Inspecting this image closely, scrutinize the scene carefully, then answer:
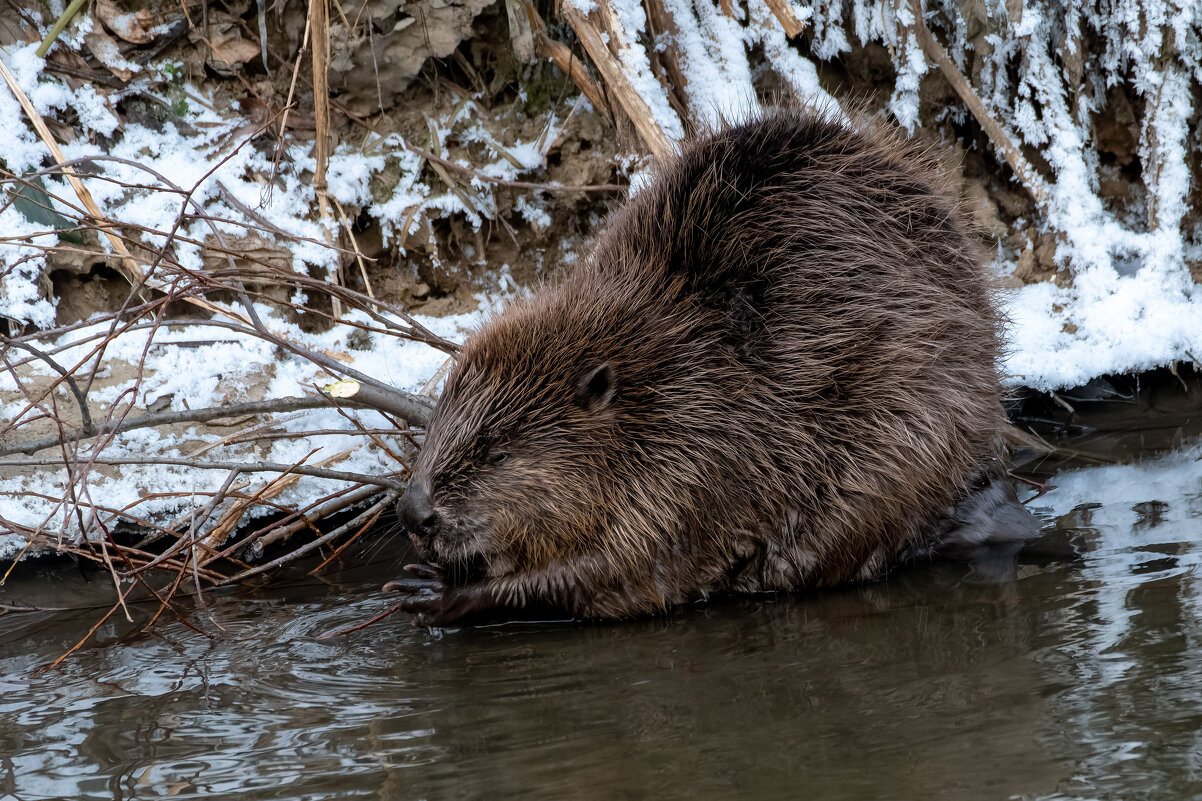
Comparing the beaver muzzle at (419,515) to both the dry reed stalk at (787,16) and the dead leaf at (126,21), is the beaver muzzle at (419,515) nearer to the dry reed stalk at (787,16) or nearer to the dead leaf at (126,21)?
the dry reed stalk at (787,16)

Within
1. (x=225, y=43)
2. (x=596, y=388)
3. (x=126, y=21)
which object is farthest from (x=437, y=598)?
(x=126, y=21)

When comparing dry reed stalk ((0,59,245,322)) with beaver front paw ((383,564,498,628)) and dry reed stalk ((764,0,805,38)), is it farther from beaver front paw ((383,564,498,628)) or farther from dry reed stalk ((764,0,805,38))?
dry reed stalk ((764,0,805,38))

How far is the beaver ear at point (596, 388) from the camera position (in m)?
2.65

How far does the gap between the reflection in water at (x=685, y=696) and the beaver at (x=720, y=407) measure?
127 mm

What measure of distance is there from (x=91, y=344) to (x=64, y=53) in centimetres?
129

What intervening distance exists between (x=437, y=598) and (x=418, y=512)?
207 mm

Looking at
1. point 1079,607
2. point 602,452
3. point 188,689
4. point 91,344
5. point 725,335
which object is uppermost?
point 91,344

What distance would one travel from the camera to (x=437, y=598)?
2533 millimetres

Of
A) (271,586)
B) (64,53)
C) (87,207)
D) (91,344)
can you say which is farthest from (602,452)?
(64,53)

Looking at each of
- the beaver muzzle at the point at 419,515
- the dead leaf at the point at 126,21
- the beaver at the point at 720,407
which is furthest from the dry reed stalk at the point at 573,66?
the beaver muzzle at the point at 419,515

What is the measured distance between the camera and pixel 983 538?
9.45 feet

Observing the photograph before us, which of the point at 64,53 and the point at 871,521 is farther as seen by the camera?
the point at 64,53

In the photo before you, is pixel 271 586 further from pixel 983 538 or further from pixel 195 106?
pixel 195 106

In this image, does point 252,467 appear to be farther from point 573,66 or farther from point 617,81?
point 573,66
